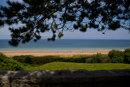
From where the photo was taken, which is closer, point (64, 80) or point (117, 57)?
point (64, 80)

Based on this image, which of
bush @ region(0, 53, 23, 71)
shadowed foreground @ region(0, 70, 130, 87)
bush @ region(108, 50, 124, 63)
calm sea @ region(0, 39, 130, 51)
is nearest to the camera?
shadowed foreground @ region(0, 70, 130, 87)

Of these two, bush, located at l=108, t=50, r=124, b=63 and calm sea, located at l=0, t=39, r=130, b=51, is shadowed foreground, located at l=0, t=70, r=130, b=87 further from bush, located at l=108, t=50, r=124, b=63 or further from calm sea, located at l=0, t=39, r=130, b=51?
calm sea, located at l=0, t=39, r=130, b=51

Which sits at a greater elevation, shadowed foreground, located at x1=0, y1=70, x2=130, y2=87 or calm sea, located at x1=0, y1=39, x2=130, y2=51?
calm sea, located at x1=0, y1=39, x2=130, y2=51

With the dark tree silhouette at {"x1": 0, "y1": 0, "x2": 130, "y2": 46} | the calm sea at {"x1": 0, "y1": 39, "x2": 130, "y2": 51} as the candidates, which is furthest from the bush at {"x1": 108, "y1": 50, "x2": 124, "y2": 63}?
the calm sea at {"x1": 0, "y1": 39, "x2": 130, "y2": 51}

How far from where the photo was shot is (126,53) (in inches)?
370

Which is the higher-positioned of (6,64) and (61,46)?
(61,46)

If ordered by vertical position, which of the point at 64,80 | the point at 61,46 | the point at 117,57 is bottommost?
the point at 117,57

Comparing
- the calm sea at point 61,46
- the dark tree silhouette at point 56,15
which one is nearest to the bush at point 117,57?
the dark tree silhouette at point 56,15

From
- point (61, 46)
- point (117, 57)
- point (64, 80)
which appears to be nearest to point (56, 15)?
point (64, 80)

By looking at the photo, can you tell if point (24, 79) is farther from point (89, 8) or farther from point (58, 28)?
point (89, 8)

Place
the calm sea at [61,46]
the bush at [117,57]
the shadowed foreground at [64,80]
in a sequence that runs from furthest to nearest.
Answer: the calm sea at [61,46] < the bush at [117,57] < the shadowed foreground at [64,80]

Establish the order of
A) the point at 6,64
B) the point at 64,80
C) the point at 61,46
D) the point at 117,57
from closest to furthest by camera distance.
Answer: the point at 64,80 < the point at 6,64 < the point at 117,57 < the point at 61,46

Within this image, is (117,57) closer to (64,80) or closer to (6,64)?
(64,80)

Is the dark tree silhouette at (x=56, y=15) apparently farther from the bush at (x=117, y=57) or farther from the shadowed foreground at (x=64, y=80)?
the bush at (x=117, y=57)
